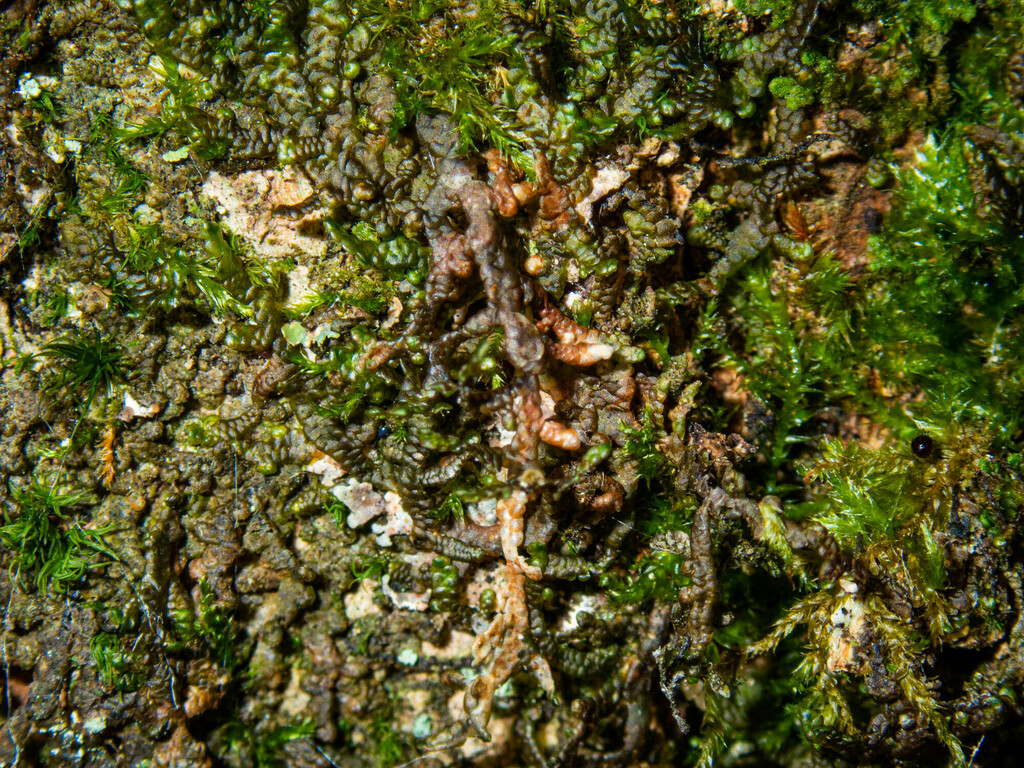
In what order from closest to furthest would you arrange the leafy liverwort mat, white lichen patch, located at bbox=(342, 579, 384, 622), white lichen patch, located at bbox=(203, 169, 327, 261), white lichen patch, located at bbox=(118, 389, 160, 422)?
1. the leafy liverwort mat
2. white lichen patch, located at bbox=(203, 169, 327, 261)
3. white lichen patch, located at bbox=(118, 389, 160, 422)
4. white lichen patch, located at bbox=(342, 579, 384, 622)

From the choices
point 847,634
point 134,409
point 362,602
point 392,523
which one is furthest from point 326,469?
point 847,634

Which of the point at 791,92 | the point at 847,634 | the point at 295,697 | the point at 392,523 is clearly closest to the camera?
the point at 791,92

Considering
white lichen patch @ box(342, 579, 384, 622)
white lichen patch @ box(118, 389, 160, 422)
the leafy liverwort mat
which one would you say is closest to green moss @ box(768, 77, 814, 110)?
the leafy liverwort mat

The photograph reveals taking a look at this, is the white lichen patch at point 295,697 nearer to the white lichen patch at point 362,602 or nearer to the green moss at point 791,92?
the white lichen patch at point 362,602

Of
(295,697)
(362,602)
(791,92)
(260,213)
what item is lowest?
(295,697)

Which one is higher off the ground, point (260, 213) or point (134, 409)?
point (260, 213)

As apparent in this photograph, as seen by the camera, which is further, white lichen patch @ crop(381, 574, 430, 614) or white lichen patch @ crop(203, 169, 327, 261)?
white lichen patch @ crop(381, 574, 430, 614)

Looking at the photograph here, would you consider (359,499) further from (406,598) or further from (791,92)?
(791,92)

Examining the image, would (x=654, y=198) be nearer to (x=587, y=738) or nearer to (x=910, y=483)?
(x=910, y=483)

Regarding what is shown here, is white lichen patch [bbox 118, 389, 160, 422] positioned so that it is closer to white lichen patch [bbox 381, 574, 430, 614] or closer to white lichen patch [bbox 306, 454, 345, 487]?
white lichen patch [bbox 306, 454, 345, 487]

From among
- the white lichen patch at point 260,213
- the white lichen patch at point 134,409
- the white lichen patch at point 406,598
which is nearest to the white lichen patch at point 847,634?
the white lichen patch at point 406,598

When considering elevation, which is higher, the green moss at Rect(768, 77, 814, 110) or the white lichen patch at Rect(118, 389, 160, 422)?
the green moss at Rect(768, 77, 814, 110)
